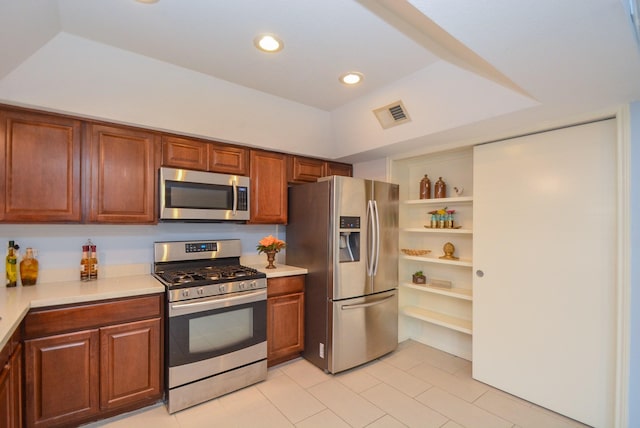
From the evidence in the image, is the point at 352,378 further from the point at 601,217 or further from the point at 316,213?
the point at 601,217

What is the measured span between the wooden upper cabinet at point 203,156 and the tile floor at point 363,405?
1.89 meters

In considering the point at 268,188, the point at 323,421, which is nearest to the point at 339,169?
the point at 268,188

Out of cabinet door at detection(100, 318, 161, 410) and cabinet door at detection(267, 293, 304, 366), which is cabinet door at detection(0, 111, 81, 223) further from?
cabinet door at detection(267, 293, 304, 366)

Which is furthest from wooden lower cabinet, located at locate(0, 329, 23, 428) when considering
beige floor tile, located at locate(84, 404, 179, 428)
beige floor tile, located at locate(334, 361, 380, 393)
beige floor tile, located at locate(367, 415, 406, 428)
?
beige floor tile, located at locate(334, 361, 380, 393)

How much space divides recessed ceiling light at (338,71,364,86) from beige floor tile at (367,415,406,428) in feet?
8.32

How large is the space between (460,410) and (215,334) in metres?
1.93

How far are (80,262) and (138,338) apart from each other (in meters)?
0.83

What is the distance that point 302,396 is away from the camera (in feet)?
7.84

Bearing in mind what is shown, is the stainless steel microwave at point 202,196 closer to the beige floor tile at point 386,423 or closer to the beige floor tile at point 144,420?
the beige floor tile at point 144,420

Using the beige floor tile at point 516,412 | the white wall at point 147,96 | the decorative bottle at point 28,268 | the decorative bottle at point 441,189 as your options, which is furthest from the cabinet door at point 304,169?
the beige floor tile at point 516,412

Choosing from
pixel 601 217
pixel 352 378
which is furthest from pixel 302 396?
pixel 601 217

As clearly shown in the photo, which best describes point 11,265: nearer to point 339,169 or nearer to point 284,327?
point 284,327

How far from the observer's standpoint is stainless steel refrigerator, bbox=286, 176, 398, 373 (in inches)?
107

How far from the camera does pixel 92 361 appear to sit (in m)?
1.96
